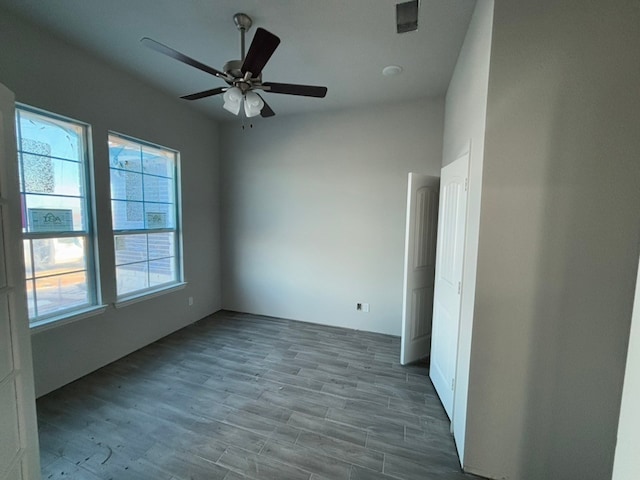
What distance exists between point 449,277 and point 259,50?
6.99 feet

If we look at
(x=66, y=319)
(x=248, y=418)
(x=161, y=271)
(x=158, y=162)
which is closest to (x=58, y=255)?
(x=66, y=319)

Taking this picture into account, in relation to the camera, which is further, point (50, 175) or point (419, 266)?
point (419, 266)

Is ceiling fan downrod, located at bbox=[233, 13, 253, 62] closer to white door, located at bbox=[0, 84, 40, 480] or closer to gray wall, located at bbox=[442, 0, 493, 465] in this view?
white door, located at bbox=[0, 84, 40, 480]

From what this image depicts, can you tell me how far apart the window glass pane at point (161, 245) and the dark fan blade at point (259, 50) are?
2477mm

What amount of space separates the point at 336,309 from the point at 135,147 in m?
3.26

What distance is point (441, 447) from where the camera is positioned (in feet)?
5.64

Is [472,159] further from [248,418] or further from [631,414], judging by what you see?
[248,418]

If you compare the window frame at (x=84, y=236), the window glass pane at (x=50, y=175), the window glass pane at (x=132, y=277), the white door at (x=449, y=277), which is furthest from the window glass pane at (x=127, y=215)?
the white door at (x=449, y=277)

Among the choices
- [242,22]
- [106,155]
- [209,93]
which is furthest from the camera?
[106,155]

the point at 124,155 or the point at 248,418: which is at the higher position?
the point at 124,155

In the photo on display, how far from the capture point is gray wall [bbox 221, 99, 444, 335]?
329cm

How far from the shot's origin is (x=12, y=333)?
43.2 inches

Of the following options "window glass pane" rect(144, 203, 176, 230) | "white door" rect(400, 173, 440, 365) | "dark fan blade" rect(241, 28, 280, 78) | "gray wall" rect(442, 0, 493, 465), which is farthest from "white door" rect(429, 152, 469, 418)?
"window glass pane" rect(144, 203, 176, 230)

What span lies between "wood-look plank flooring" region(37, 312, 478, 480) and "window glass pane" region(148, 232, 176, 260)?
1163mm
